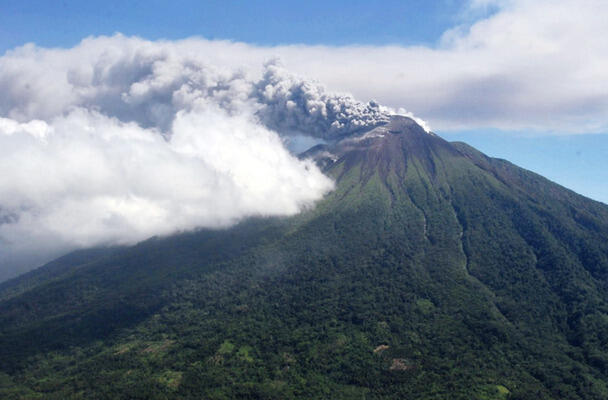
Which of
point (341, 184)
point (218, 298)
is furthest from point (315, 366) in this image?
point (341, 184)

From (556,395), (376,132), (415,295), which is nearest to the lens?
(556,395)

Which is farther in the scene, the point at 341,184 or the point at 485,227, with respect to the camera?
the point at 341,184

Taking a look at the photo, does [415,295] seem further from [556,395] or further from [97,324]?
[97,324]

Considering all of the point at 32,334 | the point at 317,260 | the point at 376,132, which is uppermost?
the point at 376,132

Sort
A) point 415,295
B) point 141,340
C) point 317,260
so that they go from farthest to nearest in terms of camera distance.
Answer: point 317,260, point 415,295, point 141,340

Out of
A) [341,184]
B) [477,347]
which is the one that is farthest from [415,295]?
[341,184]

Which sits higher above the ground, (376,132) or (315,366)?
(376,132)

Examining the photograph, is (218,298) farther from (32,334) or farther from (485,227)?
(485,227)
